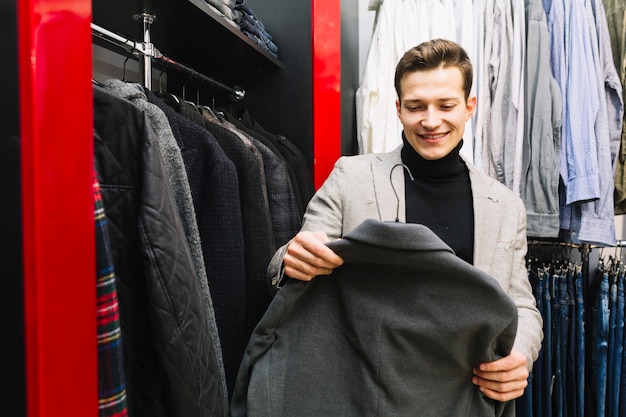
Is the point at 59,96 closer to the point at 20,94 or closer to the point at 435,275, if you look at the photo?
the point at 20,94

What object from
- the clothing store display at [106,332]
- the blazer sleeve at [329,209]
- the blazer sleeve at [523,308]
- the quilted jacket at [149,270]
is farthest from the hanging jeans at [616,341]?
the clothing store display at [106,332]

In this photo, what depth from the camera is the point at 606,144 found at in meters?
1.49

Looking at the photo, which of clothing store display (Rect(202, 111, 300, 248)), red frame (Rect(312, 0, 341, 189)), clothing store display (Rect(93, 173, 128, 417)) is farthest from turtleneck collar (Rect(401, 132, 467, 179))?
clothing store display (Rect(93, 173, 128, 417))

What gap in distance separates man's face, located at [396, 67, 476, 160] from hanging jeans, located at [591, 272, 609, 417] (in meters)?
0.91

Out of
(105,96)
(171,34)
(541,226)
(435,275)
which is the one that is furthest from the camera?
(541,226)

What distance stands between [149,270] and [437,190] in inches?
29.2

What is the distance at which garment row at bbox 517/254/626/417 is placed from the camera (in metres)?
1.60

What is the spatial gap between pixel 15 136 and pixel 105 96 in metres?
0.22

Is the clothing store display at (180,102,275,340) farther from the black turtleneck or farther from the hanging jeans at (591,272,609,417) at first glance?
the hanging jeans at (591,272,609,417)

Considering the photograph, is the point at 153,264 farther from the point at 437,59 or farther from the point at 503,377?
the point at 437,59

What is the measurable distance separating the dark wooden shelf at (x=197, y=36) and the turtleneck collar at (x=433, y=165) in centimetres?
54

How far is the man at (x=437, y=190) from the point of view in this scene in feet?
3.56

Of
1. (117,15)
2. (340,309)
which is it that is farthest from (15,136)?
(117,15)

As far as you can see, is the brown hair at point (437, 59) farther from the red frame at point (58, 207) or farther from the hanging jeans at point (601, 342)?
the hanging jeans at point (601, 342)
